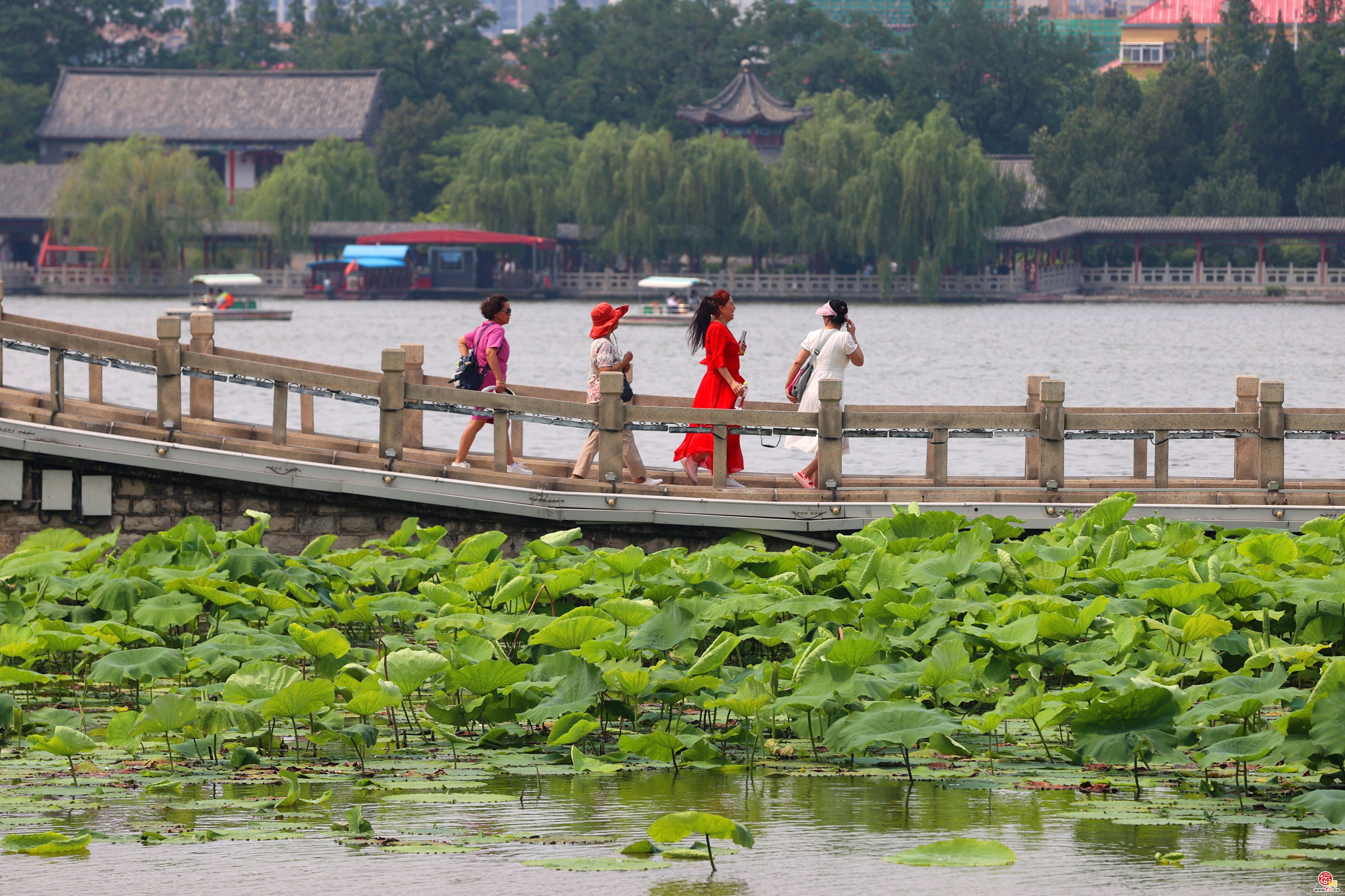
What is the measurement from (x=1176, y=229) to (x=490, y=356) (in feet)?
169

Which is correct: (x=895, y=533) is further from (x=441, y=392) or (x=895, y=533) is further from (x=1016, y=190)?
(x=1016, y=190)

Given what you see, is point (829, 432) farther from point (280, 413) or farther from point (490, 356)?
point (280, 413)

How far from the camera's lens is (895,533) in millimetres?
8273

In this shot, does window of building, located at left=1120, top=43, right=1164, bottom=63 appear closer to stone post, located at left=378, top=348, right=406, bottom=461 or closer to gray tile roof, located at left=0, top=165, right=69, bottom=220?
gray tile roof, located at left=0, top=165, right=69, bottom=220

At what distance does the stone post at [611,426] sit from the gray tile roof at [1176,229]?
162ft

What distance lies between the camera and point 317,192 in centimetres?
6244

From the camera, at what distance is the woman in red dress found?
9711mm

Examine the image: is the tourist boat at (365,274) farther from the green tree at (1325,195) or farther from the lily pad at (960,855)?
the lily pad at (960,855)

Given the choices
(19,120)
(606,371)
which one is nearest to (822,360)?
(606,371)

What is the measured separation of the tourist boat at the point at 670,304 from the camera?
2010 inches

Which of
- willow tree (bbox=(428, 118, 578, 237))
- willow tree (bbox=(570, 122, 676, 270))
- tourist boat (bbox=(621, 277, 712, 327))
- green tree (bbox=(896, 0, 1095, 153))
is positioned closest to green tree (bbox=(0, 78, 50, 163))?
willow tree (bbox=(428, 118, 578, 237))

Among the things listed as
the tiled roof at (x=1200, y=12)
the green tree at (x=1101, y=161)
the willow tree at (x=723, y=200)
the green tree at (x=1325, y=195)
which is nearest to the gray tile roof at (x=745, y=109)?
the green tree at (x=1101, y=161)

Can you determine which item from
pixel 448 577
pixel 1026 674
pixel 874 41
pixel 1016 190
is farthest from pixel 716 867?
pixel 874 41

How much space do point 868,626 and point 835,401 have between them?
9.99 ft
